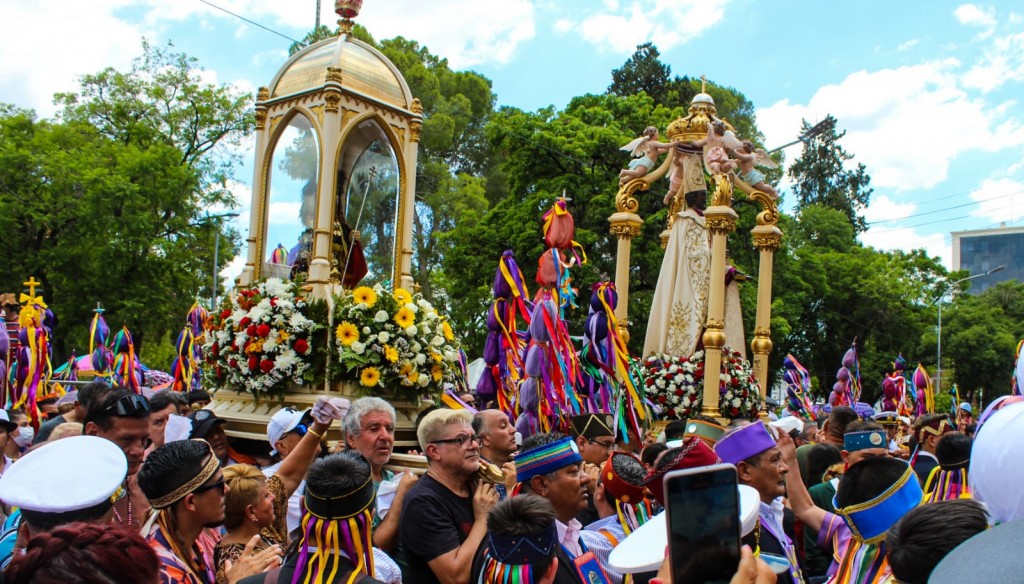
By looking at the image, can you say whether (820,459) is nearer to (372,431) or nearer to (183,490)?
(372,431)

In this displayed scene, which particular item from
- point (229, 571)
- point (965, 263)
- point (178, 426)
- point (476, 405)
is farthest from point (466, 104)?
point (965, 263)

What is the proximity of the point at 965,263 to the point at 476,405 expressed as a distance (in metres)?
120

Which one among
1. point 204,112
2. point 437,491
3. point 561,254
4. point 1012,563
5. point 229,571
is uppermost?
point 204,112

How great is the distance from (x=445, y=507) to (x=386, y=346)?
2531 mm

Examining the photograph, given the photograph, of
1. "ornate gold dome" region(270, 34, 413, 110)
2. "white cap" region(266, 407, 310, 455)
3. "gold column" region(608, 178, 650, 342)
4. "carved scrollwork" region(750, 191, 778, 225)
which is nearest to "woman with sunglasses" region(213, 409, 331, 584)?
"white cap" region(266, 407, 310, 455)

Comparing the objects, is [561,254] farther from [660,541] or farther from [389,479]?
[660,541]

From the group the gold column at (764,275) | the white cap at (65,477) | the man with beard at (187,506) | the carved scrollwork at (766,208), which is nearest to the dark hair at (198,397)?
the man with beard at (187,506)

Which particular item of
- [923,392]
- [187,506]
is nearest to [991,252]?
[923,392]

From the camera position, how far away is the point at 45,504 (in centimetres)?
283

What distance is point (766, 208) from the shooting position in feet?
44.0

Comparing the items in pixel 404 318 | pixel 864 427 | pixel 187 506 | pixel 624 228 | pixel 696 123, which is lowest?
pixel 187 506

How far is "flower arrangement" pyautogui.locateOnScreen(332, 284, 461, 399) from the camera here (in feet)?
20.8

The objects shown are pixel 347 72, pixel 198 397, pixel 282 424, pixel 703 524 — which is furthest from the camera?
pixel 198 397

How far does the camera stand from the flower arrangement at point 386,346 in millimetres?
6340
